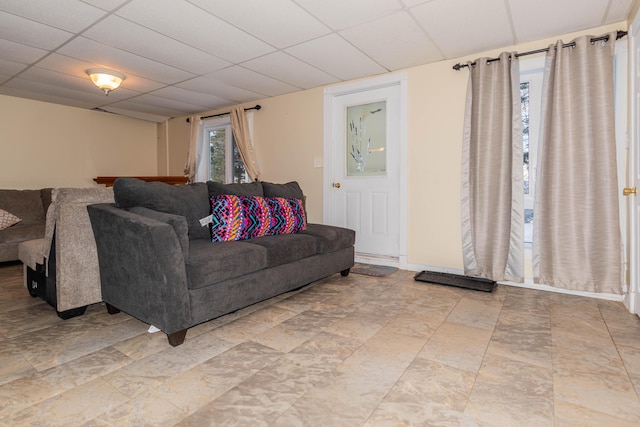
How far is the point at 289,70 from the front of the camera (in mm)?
3643

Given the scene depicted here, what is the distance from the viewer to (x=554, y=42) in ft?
9.30

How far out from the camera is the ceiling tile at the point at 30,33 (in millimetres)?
2578

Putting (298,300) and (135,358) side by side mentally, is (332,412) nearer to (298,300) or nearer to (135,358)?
(135,358)

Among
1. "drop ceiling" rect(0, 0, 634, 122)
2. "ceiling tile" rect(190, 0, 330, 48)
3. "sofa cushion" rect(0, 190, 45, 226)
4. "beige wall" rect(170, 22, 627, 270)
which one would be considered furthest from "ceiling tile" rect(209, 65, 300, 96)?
"sofa cushion" rect(0, 190, 45, 226)

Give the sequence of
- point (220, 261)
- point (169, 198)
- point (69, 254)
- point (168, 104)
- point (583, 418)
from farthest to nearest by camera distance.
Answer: point (168, 104) → point (169, 198) → point (69, 254) → point (220, 261) → point (583, 418)

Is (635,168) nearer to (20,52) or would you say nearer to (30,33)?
(30,33)

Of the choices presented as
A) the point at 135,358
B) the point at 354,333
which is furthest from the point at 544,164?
the point at 135,358

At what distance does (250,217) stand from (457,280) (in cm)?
201

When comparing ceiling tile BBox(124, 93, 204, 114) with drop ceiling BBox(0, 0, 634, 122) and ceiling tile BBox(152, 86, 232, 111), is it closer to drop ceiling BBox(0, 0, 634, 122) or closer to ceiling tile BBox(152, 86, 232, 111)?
ceiling tile BBox(152, 86, 232, 111)

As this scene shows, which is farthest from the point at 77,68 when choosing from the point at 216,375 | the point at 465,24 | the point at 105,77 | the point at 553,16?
the point at 553,16

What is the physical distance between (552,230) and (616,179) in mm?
566

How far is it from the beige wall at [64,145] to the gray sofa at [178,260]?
367 cm

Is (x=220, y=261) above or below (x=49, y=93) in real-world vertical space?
below

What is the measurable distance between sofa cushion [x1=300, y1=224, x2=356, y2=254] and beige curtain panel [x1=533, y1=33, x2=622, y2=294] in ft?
5.44
